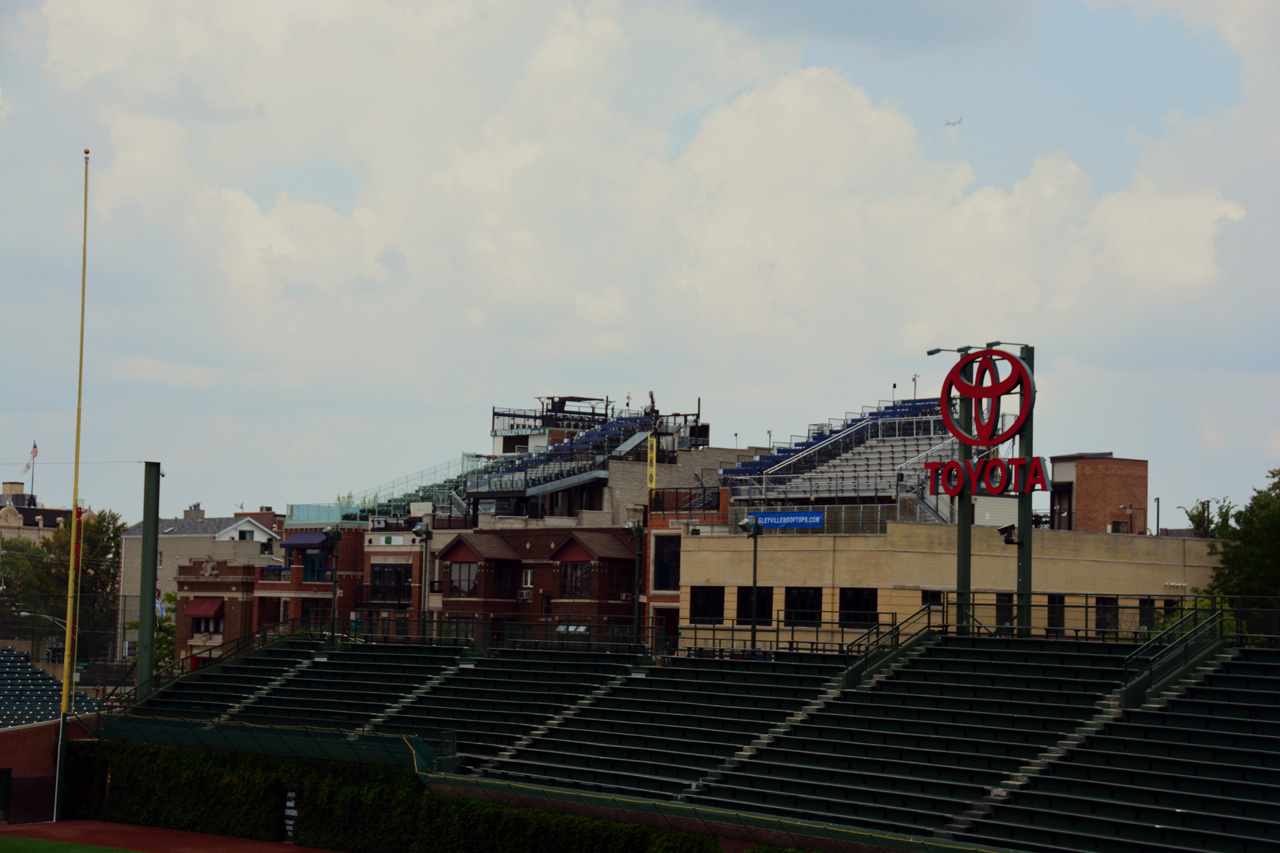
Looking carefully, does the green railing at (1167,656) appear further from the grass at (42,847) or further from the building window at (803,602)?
the grass at (42,847)

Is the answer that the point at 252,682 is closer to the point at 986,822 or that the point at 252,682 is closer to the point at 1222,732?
the point at 986,822

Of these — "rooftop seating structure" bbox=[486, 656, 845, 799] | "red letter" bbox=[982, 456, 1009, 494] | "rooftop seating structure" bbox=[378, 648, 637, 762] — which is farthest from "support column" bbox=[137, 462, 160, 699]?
"red letter" bbox=[982, 456, 1009, 494]

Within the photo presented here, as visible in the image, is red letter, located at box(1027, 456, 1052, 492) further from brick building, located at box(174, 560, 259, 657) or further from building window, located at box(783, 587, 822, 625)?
brick building, located at box(174, 560, 259, 657)

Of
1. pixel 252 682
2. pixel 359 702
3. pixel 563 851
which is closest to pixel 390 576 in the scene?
pixel 252 682

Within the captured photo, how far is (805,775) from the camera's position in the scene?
30.0 m

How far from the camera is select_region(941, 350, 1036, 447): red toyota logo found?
33.8m

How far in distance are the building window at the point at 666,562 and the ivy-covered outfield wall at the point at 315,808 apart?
25815 millimetres

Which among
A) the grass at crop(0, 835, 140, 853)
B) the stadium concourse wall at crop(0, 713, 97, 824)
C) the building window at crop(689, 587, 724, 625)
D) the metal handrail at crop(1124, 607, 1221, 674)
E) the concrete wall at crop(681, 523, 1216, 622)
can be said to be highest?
the concrete wall at crop(681, 523, 1216, 622)

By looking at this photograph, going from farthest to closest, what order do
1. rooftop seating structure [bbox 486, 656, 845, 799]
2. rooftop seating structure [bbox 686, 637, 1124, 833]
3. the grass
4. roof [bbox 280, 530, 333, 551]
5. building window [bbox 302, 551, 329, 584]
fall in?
1. building window [bbox 302, 551, 329, 584]
2. roof [bbox 280, 530, 333, 551]
3. the grass
4. rooftop seating structure [bbox 486, 656, 845, 799]
5. rooftop seating structure [bbox 686, 637, 1124, 833]

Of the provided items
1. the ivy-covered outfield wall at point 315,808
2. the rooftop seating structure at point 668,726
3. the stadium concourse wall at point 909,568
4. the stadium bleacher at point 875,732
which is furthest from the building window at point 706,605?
the ivy-covered outfield wall at point 315,808

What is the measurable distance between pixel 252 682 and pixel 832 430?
127 feet

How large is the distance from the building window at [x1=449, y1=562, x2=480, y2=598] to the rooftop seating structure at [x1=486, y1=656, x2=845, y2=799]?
3375 centimetres

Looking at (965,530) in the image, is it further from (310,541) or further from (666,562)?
(310,541)

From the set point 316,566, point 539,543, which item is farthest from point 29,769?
point 316,566
